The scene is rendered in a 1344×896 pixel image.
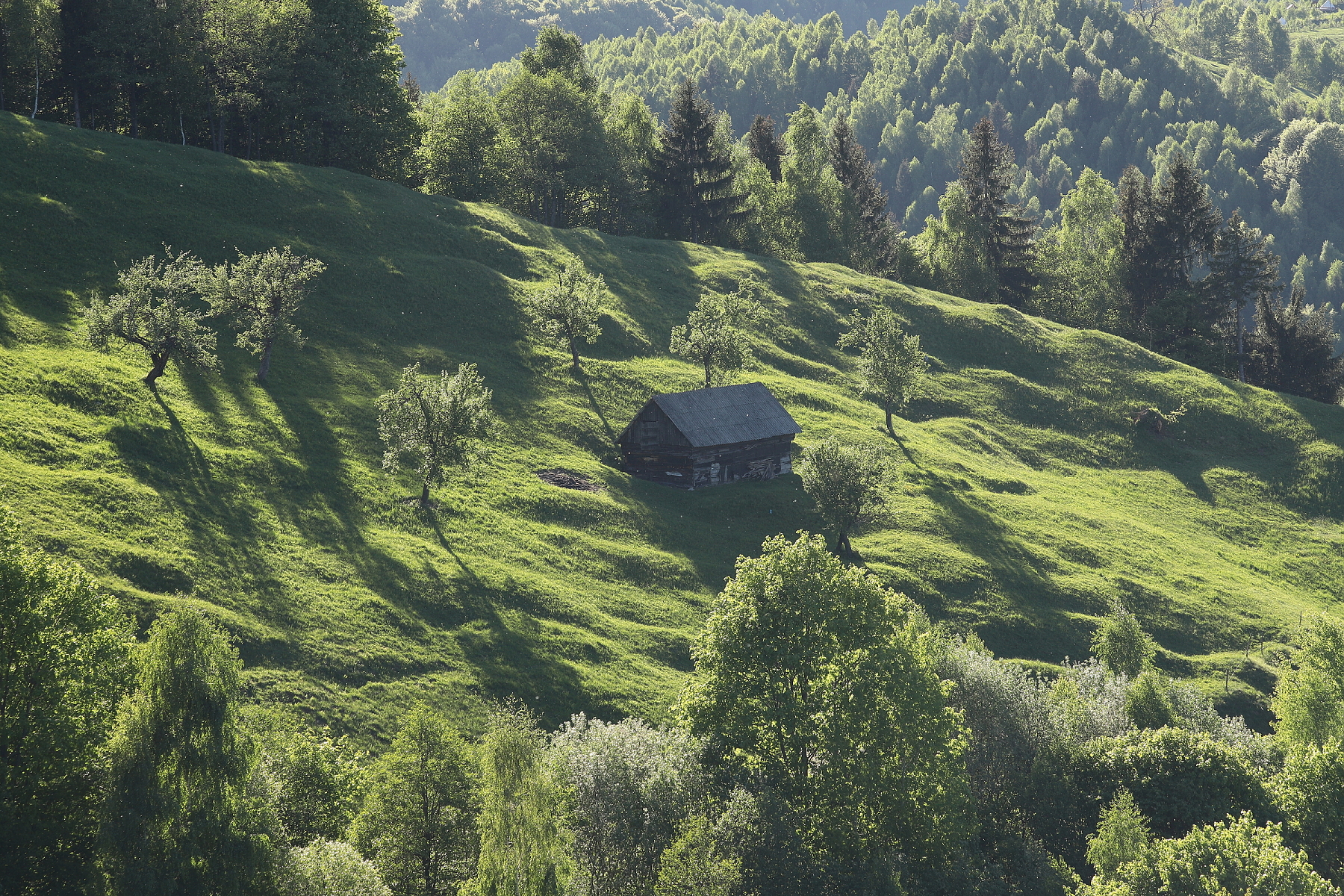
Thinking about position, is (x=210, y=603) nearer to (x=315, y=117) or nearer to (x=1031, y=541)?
(x=1031, y=541)

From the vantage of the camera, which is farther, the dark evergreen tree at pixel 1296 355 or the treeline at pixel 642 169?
the treeline at pixel 642 169

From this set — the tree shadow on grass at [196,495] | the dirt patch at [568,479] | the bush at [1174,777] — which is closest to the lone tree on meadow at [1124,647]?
the bush at [1174,777]

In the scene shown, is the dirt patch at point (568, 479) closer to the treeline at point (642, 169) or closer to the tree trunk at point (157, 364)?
the tree trunk at point (157, 364)

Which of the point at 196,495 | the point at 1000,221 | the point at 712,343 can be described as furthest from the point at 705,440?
the point at 1000,221

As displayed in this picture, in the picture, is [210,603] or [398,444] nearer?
[210,603]

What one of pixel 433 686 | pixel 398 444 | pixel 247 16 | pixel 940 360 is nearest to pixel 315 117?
pixel 247 16

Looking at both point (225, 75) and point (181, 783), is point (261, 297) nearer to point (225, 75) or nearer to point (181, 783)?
point (225, 75)

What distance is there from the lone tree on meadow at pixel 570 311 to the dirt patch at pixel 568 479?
45.8 ft

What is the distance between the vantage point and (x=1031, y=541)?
209 feet

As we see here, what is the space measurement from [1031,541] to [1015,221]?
60.0 m

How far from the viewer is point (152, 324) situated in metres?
53.6

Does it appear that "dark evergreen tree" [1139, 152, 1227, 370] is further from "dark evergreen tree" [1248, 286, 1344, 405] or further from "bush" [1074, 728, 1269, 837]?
"bush" [1074, 728, 1269, 837]

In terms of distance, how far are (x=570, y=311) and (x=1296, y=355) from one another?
7028cm

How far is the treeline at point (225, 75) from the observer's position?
252ft
